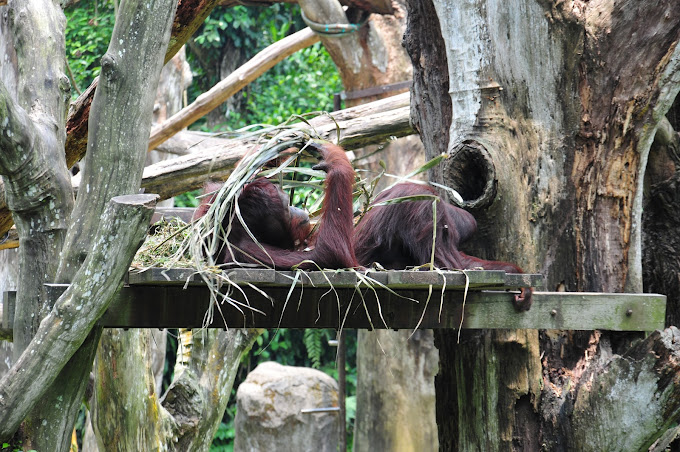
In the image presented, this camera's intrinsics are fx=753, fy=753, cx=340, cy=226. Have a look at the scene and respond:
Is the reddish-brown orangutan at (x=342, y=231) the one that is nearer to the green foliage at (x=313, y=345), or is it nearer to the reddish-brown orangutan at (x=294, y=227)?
the reddish-brown orangutan at (x=294, y=227)

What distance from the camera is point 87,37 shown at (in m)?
11.1

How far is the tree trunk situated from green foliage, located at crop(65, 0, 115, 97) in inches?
337

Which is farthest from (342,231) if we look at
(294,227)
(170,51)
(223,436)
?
(223,436)

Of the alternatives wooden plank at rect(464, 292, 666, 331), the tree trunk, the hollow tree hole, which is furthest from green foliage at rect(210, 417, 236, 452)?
wooden plank at rect(464, 292, 666, 331)

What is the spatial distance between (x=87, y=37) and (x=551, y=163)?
9.31 metres

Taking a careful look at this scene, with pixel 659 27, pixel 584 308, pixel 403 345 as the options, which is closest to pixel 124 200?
pixel 584 308

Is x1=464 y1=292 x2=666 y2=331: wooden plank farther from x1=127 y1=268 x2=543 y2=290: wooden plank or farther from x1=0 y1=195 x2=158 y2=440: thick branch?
x1=0 y1=195 x2=158 y2=440: thick branch

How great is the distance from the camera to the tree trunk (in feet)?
11.0

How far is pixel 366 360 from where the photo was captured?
7453 mm

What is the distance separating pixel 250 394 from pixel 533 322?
5122 mm

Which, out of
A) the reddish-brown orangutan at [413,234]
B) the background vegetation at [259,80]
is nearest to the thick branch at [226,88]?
the reddish-brown orangutan at [413,234]

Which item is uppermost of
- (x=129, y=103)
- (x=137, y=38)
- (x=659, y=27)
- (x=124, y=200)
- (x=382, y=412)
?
(x=659, y=27)

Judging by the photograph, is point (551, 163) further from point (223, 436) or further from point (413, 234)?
point (223, 436)

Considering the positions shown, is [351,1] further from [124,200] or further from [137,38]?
[124,200]
